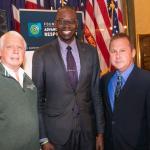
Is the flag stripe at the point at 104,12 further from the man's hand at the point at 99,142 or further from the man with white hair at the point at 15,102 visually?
the man with white hair at the point at 15,102

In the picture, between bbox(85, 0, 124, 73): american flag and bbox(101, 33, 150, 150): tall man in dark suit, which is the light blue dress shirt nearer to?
bbox(101, 33, 150, 150): tall man in dark suit

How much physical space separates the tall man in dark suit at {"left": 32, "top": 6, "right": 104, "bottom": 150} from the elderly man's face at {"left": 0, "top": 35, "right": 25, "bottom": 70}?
0.28 metres

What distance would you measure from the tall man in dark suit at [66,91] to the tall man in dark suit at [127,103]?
24 centimetres

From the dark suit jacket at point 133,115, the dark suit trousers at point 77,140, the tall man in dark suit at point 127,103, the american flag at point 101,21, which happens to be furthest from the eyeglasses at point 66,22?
the american flag at point 101,21

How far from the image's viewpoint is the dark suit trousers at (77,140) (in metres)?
3.01

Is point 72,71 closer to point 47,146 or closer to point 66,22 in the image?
point 66,22

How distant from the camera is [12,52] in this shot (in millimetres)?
2713

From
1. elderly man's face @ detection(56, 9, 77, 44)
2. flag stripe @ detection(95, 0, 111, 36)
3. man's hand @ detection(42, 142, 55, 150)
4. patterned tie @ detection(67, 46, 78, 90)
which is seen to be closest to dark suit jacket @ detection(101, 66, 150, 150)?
patterned tie @ detection(67, 46, 78, 90)

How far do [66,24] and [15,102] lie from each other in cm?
89

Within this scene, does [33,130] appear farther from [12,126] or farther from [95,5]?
[95,5]

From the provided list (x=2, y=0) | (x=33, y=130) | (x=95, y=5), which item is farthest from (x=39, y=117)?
(x=95, y=5)

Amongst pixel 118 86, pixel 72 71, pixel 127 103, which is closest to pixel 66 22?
pixel 72 71

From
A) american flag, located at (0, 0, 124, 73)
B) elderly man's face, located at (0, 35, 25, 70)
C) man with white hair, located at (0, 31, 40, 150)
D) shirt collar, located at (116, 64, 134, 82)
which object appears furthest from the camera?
american flag, located at (0, 0, 124, 73)

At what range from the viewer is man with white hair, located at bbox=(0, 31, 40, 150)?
2.51 m
